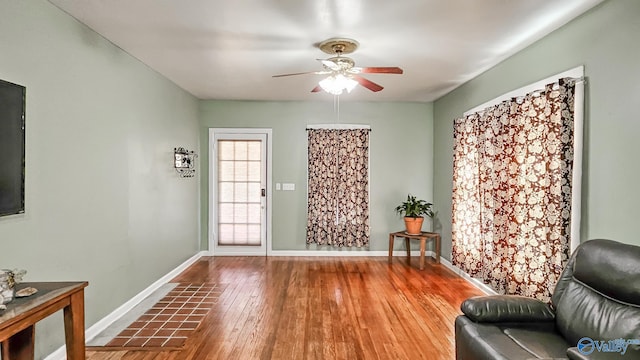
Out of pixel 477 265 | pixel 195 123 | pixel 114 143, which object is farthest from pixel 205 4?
pixel 477 265

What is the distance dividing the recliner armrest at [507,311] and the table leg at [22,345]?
262 cm

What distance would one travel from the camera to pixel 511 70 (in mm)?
3760

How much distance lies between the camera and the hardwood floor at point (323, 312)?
2.87 meters

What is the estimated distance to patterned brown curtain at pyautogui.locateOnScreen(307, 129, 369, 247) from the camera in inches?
240

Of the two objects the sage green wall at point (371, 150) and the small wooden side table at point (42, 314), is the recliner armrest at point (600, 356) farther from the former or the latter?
the sage green wall at point (371, 150)

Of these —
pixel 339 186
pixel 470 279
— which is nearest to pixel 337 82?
pixel 339 186

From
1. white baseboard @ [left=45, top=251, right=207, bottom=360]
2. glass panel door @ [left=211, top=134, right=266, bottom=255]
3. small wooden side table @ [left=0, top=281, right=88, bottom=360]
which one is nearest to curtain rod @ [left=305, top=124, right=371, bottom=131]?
glass panel door @ [left=211, top=134, right=266, bottom=255]

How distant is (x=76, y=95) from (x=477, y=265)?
445cm

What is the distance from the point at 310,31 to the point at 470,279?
3.67 m

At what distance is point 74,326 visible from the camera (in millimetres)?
2102

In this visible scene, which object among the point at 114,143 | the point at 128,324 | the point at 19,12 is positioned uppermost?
the point at 19,12

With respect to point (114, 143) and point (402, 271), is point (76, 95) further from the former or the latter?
point (402, 271)

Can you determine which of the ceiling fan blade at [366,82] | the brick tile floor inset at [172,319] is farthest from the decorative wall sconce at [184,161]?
the ceiling fan blade at [366,82]

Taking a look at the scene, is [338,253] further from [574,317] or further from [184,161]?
[574,317]
